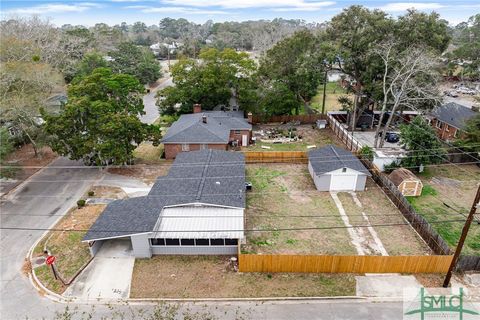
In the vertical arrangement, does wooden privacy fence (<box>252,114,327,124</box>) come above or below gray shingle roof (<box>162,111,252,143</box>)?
below

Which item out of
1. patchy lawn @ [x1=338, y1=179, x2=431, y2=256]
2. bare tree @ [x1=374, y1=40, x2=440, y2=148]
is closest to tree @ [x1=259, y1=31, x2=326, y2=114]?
bare tree @ [x1=374, y1=40, x2=440, y2=148]

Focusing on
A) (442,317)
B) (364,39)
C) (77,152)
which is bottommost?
(442,317)

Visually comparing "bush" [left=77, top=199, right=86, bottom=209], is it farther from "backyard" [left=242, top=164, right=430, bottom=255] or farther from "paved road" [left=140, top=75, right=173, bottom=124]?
"paved road" [left=140, top=75, right=173, bottom=124]

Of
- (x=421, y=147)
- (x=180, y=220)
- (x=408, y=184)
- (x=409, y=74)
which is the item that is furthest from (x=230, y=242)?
(x=409, y=74)

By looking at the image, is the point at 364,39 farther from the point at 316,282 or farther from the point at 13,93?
the point at 13,93

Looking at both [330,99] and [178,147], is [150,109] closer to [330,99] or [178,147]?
[178,147]

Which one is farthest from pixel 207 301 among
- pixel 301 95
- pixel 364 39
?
pixel 301 95
